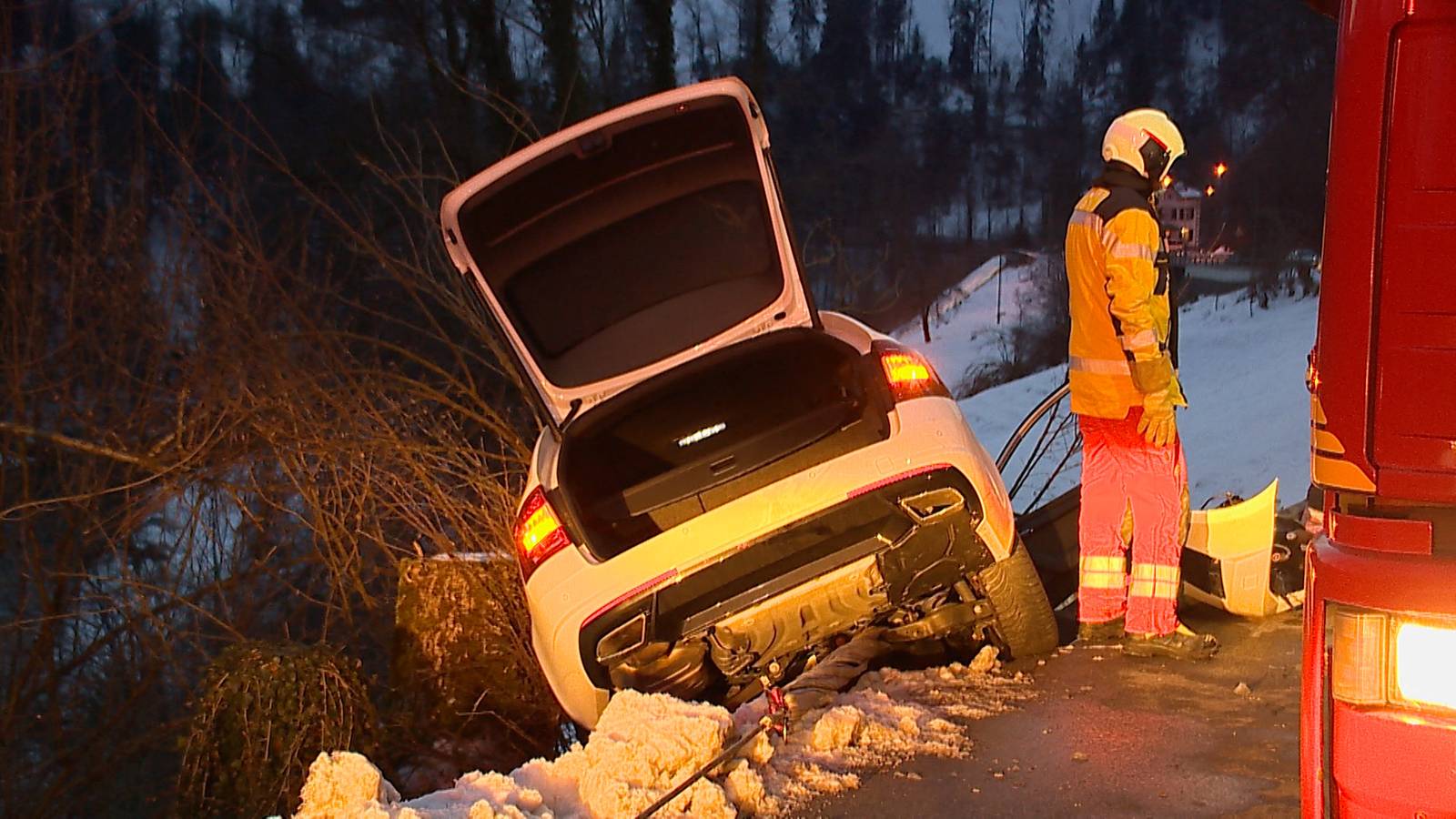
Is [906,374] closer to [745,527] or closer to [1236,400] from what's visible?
[745,527]

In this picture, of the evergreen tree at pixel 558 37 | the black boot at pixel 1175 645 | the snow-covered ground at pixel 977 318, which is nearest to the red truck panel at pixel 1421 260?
the black boot at pixel 1175 645

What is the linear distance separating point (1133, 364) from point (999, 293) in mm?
35439

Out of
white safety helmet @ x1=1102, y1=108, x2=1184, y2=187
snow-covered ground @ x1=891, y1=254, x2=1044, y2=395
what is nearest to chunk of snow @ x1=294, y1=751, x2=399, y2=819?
white safety helmet @ x1=1102, y1=108, x2=1184, y2=187

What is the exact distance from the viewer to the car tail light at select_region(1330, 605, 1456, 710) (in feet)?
6.77

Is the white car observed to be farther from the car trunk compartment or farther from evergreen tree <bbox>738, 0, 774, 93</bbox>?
evergreen tree <bbox>738, 0, 774, 93</bbox>

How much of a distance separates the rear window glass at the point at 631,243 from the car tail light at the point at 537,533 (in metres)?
0.52

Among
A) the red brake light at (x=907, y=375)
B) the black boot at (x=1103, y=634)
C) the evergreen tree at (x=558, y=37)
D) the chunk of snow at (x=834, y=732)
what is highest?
the evergreen tree at (x=558, y=37)

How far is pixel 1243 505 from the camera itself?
16.0 feet

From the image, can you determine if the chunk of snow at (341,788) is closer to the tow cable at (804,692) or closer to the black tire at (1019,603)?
the tow cable at (804,692)

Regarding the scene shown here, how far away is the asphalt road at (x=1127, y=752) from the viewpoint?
3309mm

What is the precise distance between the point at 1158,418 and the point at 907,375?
0.99 meters

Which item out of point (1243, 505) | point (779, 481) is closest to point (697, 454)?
point (779, 481)

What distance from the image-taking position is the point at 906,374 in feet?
13.4

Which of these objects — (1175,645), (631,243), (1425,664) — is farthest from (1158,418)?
(1425,664)
